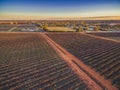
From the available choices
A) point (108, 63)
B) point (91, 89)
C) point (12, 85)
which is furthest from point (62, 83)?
point (108, 63)

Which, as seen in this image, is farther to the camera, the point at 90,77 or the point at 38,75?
the point at 38,75

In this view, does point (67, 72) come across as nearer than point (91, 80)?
No

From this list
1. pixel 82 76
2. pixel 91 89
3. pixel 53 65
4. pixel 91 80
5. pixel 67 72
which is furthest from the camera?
pixel 53 65

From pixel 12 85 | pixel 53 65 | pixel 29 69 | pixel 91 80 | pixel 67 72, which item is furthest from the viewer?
pixel 53 65

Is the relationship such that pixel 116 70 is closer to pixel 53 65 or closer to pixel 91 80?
pixel 91 80

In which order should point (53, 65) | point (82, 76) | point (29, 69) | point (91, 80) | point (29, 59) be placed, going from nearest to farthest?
1. point (91, 80)
2. point (82, 76)
3. point (29, 69)
4. point (53, 65)
5. point (29, 59)

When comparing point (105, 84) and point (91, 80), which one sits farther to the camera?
point (91, 80)

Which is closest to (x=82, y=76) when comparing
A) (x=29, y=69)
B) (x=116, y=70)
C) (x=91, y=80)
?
(x=91, y=80)

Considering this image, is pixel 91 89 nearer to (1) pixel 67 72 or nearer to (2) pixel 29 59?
(1) pixel 67 72

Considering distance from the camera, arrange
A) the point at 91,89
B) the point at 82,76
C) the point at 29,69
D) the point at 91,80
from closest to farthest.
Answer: the point at 91,89 < the point at 91,80 < the point at 82,76 < the point at 29,69
